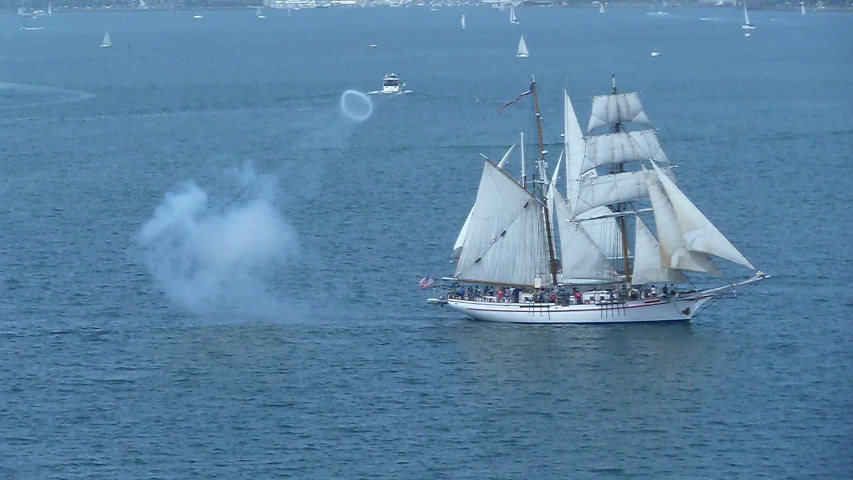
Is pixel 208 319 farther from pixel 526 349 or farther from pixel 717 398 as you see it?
pixel 717 398

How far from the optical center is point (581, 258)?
112 meters

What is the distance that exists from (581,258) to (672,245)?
713cm

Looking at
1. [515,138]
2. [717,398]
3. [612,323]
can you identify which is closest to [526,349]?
[612,323]

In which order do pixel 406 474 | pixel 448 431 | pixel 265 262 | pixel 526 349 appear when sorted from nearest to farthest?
pixel 406 474, pixel 448 431, pixel 526 349, pixel 265 262

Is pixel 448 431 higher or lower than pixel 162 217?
lower

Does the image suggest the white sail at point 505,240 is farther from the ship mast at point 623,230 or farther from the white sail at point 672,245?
the white sail at point 672,245

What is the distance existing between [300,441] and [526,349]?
22349 mm

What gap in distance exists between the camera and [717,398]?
93562 mm

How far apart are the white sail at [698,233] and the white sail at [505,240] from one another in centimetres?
1084

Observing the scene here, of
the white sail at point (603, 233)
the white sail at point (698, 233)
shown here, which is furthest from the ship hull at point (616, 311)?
the white sail at point (603, 233)

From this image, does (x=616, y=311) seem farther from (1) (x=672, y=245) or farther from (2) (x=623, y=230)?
(2) (x=623, y=230)

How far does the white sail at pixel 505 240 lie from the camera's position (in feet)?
371

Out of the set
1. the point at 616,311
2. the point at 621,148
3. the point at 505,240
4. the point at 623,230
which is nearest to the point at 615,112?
the point at 621,148

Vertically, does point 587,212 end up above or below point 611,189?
below
